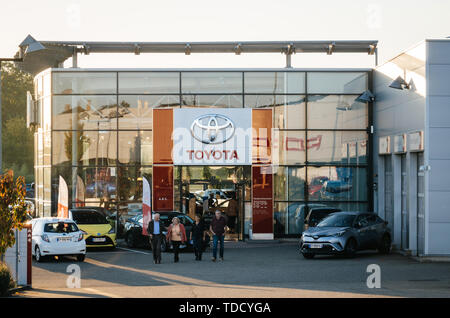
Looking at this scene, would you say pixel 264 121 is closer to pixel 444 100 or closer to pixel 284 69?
pixel 284 69

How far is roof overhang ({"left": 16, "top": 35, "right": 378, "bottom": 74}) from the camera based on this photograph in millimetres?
33344

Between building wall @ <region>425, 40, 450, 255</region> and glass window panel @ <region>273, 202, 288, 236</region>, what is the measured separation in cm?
973

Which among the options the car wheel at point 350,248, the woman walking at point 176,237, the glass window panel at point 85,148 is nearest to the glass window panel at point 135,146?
the glass window panel at point 85,148

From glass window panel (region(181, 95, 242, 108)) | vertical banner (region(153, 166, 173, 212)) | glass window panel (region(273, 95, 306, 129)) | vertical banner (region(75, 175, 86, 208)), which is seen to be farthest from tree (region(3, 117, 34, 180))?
glass window panel (region(273, 95, 306, 129))

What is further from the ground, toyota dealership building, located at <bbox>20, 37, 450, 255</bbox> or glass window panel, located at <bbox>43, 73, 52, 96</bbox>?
glass window panel, located at <bbox>43, 73, 52, 96</bbox>

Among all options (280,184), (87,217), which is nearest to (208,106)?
(280,184)

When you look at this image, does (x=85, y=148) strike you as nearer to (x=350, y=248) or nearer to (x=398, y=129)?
(x=398, y=129)

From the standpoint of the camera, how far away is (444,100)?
2334 cm

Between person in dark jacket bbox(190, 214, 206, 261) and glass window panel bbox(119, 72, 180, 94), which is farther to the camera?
glass window panel bbox(119, 72, 180, 94)

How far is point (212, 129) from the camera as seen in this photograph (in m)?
32.1

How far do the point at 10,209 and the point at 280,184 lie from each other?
17.9 meters

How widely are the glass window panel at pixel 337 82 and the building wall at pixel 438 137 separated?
9.03 metres

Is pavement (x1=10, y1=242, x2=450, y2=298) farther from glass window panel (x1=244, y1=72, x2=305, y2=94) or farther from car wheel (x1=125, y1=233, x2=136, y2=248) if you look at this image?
glass window panel (x1=244, y1=72, x2=305, y2=94)
